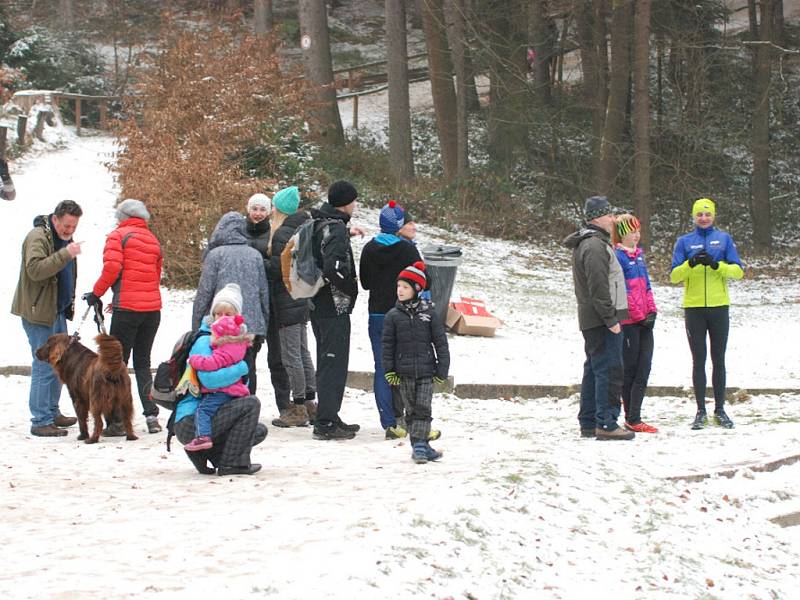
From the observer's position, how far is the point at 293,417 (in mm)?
10219

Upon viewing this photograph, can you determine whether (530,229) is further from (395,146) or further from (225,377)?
(225,377)

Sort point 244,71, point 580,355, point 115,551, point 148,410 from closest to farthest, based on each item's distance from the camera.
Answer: point 115,551, point 148,410, point 580,355, point 244,71

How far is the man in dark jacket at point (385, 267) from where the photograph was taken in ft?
30.6

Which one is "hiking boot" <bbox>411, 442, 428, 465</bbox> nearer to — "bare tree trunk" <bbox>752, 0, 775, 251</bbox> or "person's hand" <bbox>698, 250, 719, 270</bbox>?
"person's hand" <bbox>698, 250, 719, 270</bbox>

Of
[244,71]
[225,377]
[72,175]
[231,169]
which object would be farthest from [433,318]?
[72,175]

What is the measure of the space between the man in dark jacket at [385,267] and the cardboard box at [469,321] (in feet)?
19.3

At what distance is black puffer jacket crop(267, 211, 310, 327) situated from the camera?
9883mm

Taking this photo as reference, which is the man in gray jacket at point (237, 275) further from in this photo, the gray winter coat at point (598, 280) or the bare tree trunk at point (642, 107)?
the bare tree trunk at point (642, 107)

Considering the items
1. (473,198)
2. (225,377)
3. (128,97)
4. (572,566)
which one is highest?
(128,97)

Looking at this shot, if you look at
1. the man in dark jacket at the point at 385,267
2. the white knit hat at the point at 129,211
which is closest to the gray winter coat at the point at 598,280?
the man in dark jacket at the point at 385,267

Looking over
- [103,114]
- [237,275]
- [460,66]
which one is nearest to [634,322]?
[237,275]

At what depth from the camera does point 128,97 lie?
20.6 metres

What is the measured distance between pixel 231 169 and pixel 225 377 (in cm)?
1010

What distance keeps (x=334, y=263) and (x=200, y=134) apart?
985 cm
